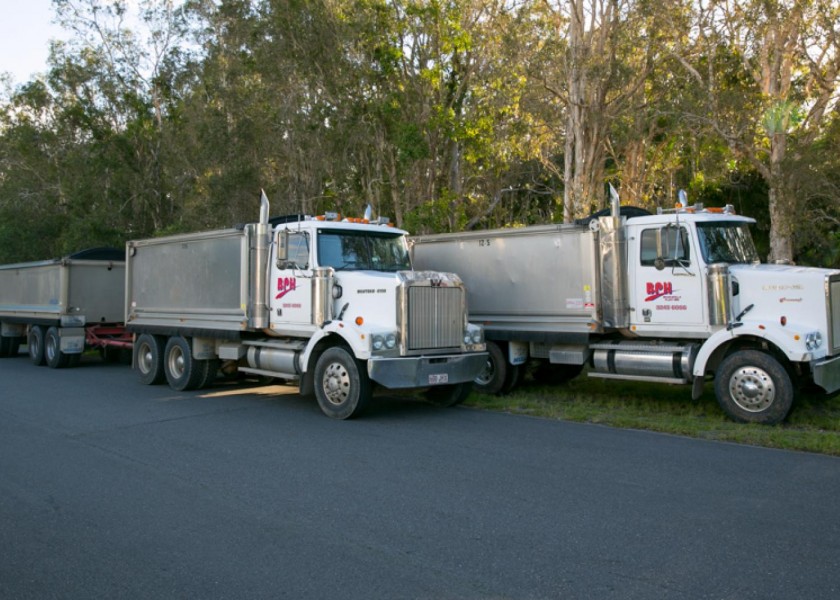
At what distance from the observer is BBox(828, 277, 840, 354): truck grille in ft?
32.6

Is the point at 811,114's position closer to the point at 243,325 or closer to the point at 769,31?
the point at 769,31

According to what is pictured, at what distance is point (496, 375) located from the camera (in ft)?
43.2

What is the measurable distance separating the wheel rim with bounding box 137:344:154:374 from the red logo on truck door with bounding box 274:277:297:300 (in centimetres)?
433

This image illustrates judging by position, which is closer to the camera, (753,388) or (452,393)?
(753,388)

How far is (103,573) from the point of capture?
496 centimetres

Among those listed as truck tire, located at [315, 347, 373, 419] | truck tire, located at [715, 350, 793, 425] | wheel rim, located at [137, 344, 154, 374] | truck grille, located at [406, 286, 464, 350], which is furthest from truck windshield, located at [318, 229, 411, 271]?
wheel rim, located at [137, 344, 154, 374]

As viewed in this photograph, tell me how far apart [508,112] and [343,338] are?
14.6m

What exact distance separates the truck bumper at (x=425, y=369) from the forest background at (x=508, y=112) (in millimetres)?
10478

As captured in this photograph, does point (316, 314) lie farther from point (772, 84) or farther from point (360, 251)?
point (772, 84)

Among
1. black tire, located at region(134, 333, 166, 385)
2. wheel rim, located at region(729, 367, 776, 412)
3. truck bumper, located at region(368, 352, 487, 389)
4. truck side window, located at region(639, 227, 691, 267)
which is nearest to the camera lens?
wheel rim, located at region(729, 367, 776, 412)

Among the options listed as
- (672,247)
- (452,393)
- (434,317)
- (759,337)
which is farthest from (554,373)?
(759,337)

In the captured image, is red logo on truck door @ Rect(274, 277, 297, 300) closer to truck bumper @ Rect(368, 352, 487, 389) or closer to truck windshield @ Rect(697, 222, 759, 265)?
truck bumper @ Rect(368, 352, 487, 389)

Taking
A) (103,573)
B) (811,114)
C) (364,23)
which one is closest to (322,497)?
(103,573)

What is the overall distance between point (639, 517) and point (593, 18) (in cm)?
2107
